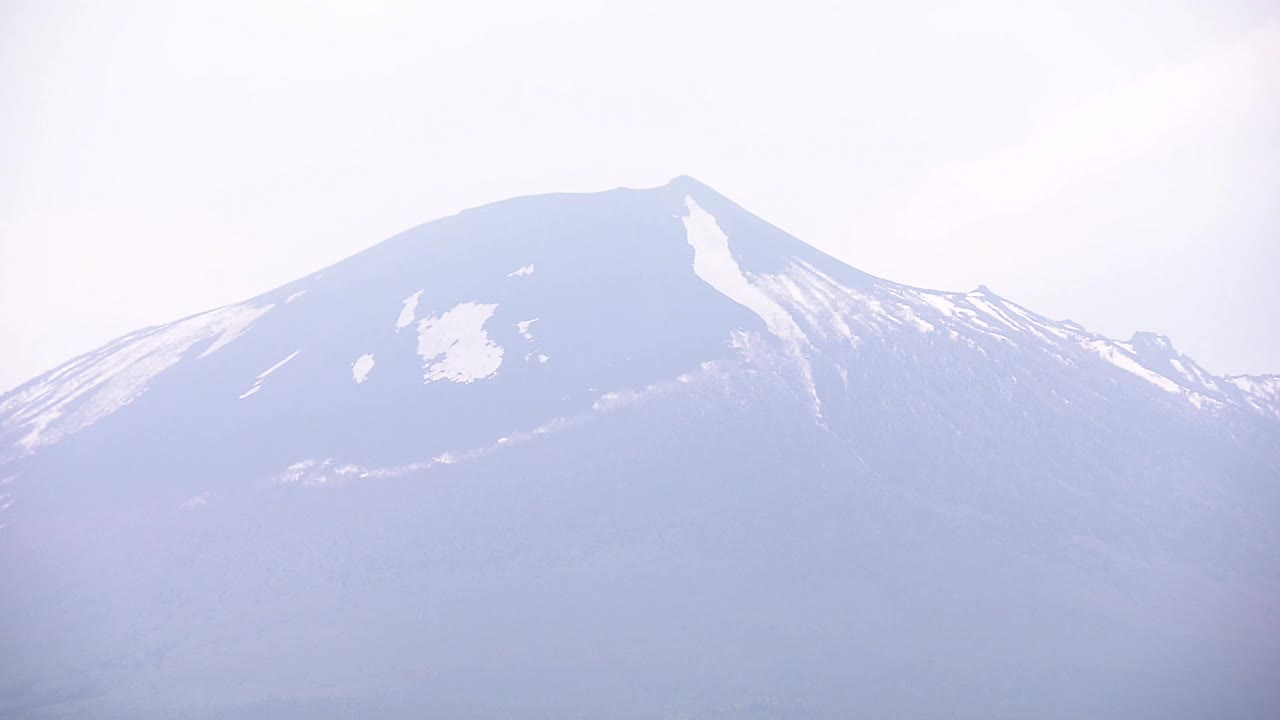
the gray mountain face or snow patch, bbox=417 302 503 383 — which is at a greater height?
snow patch, bbox=417 302 503 383

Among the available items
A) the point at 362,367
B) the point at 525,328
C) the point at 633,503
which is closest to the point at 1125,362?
the point at 633,503

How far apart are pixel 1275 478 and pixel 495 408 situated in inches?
2947

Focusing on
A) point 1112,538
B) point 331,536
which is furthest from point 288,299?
point 1112,538

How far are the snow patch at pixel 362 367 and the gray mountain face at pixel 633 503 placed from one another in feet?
2.12

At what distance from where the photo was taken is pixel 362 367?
449ft

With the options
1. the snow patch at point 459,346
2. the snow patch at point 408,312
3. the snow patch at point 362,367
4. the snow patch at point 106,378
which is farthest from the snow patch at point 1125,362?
the snow patch at point 106,378

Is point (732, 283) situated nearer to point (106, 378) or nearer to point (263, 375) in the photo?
point (263, 375)

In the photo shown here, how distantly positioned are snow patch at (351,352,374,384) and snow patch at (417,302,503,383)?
17.1ft

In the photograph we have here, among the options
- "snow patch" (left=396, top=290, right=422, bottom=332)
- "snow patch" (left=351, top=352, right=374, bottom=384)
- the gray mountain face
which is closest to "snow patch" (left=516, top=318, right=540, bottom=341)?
the gray mountain face

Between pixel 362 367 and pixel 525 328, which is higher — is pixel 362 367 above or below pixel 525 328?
below

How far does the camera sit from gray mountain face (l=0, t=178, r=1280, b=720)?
307 feet

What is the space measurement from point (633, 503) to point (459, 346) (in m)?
32.3

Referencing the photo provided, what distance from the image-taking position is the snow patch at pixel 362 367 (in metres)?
135

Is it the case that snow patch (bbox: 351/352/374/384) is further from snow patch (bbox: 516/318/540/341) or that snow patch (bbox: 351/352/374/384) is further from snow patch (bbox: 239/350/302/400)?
snow patch (bbox: 516/318/540/341)
